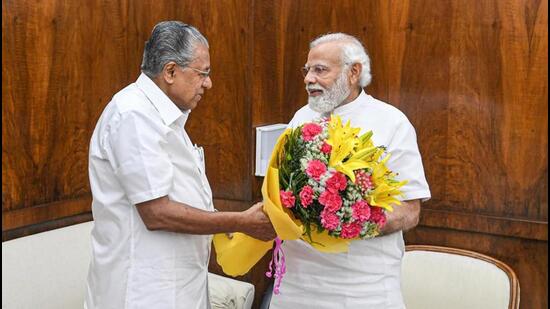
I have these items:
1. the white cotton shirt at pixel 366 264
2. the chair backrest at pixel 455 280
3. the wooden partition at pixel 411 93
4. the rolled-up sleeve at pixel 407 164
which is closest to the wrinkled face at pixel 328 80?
the white cotton shirt at pixel 366 264

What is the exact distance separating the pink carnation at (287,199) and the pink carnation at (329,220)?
0.30 ft

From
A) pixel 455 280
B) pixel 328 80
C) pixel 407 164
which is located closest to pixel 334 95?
pixel 328 80

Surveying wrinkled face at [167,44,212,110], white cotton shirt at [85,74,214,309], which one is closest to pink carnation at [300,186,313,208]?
white cotton shirt at [85,74,214,309]

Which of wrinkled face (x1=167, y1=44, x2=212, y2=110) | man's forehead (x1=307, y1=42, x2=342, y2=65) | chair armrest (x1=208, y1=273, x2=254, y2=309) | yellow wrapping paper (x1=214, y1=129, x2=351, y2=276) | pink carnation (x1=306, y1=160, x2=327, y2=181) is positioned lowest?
chair armrest (x1=208, y1=273, x2=254, y2=309)

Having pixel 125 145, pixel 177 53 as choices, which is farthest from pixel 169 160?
pixel 177 53

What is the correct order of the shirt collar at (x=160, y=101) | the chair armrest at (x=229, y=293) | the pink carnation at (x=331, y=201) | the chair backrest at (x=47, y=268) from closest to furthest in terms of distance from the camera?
the pink carnation at (x=331, y=201), the shirt collar at (x=160, y=101), the chair backrest at (x=47, y=268), the chair armrest at (x=229, y=293)

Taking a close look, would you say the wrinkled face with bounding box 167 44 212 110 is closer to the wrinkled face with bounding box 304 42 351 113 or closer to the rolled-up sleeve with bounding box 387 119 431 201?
the wrinkled face with bounding box 304 42 351 113

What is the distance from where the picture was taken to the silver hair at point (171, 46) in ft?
6.77

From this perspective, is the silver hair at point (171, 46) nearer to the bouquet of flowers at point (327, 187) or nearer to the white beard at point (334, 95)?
the bouquet of flowers at point (327, 187)

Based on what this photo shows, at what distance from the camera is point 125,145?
1.96 metres

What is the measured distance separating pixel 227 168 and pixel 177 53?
5.75 ft

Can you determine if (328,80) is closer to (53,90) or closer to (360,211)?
(360,211)

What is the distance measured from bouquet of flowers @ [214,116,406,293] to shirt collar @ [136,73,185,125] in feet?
1.07

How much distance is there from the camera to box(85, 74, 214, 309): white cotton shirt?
77.3 inches
